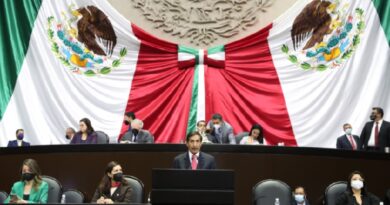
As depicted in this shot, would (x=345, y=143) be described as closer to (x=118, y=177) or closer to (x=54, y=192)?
(x=118, y=177)

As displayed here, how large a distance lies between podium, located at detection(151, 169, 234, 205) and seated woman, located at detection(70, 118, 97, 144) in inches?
159

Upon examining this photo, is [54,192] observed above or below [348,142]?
below

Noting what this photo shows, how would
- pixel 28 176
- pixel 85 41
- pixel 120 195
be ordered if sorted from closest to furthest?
pixel 28 176 < pixel 120 195 < pixel 85 41

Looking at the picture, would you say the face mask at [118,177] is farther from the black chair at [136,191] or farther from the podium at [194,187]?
the podium at [194,187]

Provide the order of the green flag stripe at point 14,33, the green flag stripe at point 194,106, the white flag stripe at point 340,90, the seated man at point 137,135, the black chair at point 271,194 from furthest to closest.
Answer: the green flag stripe at point 14,33 → the green flag stripe at point 194,106 → the white flag stripe at point 340,90 → the seated man at point 137,135 → the black chair at point 271,194

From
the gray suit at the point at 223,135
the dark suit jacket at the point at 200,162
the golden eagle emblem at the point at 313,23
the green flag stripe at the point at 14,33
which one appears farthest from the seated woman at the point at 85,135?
the golden eagle emblem at the point at 313,23

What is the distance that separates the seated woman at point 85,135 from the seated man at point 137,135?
42 cm

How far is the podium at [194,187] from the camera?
19.5 feet

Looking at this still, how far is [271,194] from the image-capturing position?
8.12 m

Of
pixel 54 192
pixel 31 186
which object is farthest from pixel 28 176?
pixel 54 192

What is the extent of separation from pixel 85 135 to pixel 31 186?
8.70 ft

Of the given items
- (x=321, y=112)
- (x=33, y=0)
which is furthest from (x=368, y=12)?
(x=33, y=0)

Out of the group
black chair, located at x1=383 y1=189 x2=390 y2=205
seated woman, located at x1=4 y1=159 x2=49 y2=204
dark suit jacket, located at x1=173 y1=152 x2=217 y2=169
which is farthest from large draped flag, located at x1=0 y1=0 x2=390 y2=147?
seated woman, located at x1=4 y1=159 x2=49 y2=204

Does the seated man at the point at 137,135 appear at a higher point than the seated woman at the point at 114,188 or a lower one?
higher
